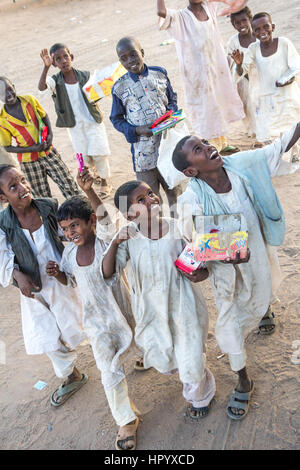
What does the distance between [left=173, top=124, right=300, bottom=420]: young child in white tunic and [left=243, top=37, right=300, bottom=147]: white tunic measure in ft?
8.61

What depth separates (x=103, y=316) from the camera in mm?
2590

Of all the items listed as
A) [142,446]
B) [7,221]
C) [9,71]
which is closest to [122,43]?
[7,221]

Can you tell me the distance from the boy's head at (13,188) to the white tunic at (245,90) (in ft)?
10.3

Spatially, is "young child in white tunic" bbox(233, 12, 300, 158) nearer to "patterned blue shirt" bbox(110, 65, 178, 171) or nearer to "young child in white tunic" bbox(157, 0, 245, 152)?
"young child in white tunic" bbox(157, 0, 245, 152)

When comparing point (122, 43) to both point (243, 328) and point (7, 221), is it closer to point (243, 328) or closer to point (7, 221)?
point (7, 221)

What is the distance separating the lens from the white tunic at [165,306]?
2.36 metres

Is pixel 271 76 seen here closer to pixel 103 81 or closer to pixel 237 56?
pixel 237 56

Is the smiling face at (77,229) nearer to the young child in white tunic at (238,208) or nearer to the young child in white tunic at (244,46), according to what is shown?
the young child in white tunic at (238,208)

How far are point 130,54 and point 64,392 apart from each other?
2.54m

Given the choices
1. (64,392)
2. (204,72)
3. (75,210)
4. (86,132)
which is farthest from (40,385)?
(204,72)

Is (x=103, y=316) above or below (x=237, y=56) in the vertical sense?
below

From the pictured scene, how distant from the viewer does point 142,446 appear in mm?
2572

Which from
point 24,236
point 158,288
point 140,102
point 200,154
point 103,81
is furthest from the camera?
point 103,81

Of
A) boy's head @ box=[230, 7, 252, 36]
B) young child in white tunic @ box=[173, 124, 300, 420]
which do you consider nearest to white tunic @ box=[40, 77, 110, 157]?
boy's head @ box=[230, 7, 252, 36]
